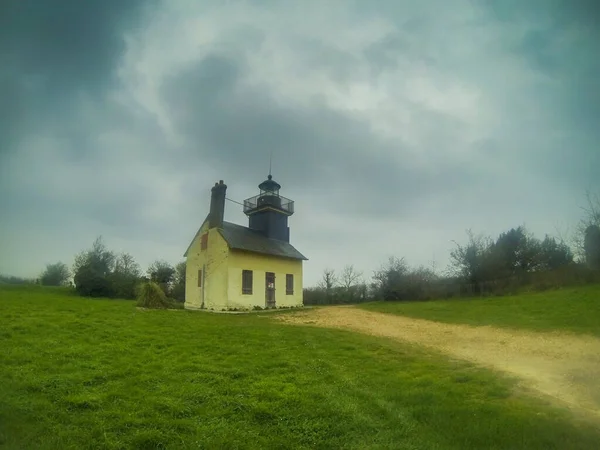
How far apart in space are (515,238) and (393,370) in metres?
22.9

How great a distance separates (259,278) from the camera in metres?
23.8

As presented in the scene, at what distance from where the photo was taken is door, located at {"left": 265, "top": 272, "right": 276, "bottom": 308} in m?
24.3

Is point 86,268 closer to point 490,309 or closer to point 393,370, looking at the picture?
point 393,370

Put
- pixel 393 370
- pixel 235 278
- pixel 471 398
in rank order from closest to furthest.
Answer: pixel 471 398
pixel 393 370
pixel 235 278

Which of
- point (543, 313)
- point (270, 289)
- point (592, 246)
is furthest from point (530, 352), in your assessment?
point (270, 289)

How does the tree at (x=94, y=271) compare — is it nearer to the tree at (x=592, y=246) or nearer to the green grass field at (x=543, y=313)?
the green grass field at (x=543, y=313)

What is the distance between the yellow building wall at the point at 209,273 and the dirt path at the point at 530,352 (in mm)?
9986

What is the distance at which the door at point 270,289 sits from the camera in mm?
24312

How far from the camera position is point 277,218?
27.8m

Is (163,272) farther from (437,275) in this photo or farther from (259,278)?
(437,275)

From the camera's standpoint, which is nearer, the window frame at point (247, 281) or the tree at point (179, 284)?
the window frame at point (247, 281)

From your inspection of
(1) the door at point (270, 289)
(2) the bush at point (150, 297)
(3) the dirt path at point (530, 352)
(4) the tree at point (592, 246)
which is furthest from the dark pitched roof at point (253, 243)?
(4) the tree at point (592, 246)

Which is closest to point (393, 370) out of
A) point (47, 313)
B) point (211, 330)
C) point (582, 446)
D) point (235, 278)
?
point (582, 446)

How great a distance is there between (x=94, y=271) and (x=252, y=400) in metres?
17.9
